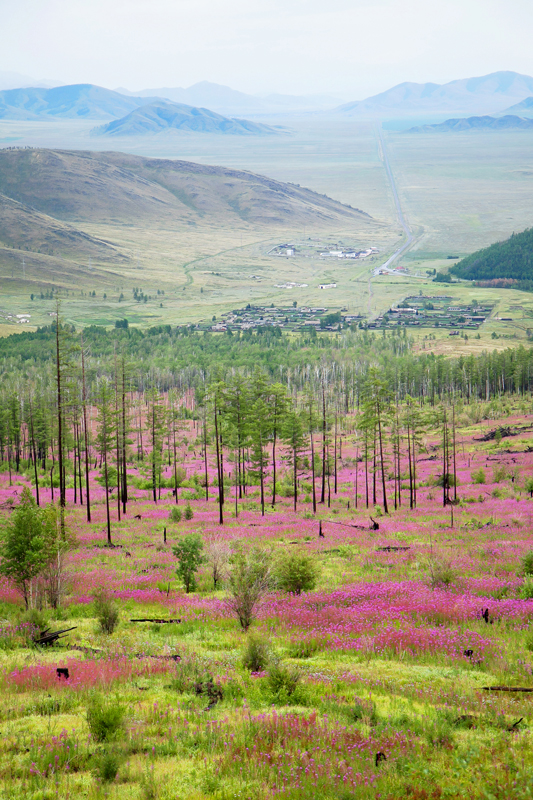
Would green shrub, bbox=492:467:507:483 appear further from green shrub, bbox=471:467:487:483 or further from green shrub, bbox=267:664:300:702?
green shrub, bbox=267:664:300:702

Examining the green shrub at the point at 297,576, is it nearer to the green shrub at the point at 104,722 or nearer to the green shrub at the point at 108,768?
the green shrub at the point at 104,722

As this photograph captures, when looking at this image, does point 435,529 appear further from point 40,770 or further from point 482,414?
point 482,414

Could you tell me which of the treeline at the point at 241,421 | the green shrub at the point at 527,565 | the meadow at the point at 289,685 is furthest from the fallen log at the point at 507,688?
the treeline at the point at 241,421

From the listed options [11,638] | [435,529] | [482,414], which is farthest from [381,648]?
[482,414]

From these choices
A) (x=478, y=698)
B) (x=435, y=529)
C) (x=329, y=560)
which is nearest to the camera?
(x=478, y=698)

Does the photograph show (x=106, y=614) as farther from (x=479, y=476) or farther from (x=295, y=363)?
(x=295, y=363)

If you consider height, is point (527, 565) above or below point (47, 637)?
below

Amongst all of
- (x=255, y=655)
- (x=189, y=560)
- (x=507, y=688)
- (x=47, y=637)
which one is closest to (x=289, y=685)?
(x=255, y=655)
